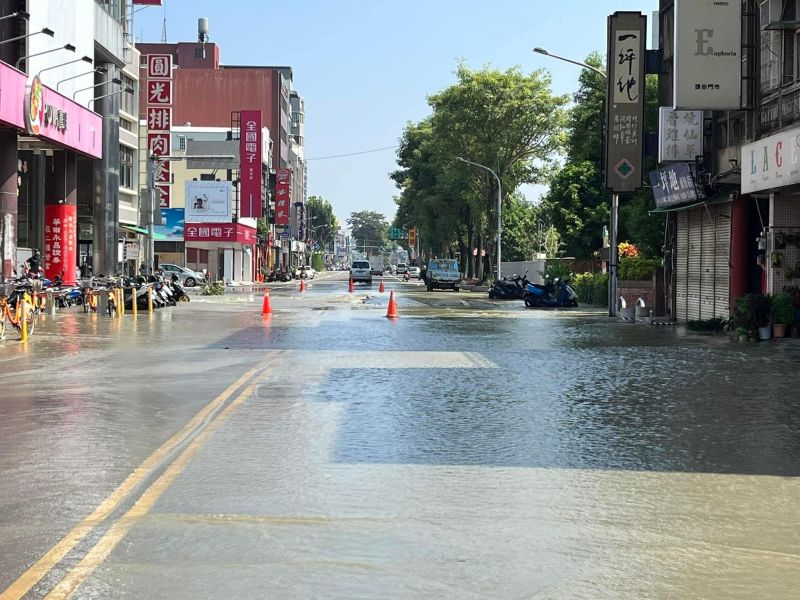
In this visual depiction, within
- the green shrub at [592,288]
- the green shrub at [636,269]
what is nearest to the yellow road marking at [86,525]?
the green shrub at [636,269]

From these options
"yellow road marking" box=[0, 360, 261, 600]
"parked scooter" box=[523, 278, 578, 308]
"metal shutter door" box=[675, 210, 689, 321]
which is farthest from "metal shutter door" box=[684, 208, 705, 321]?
"yellow road marking" box=[0, 360, 261, 600]

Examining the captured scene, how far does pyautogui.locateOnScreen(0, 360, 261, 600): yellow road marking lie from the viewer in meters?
5.42

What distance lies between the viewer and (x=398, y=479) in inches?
323

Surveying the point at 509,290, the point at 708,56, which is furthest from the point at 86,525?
the point at 509,290

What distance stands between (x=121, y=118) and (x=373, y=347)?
4665cm

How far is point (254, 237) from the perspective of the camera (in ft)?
335

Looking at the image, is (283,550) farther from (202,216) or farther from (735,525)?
(202,216)

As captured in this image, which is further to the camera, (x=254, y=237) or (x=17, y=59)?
(x=254, y=237)

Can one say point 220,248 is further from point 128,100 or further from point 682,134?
point 682,134

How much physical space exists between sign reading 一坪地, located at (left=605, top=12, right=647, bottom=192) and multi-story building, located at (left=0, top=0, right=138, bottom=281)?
1737 cm

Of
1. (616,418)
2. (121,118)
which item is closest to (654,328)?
(616,418)

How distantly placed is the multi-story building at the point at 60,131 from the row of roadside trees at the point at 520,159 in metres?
21.7

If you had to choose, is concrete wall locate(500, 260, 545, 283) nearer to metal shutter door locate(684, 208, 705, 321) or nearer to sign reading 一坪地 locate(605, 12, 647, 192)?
sign reading 一坪地 locate(605, 12, 647, 192)

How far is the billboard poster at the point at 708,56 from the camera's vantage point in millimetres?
26750
